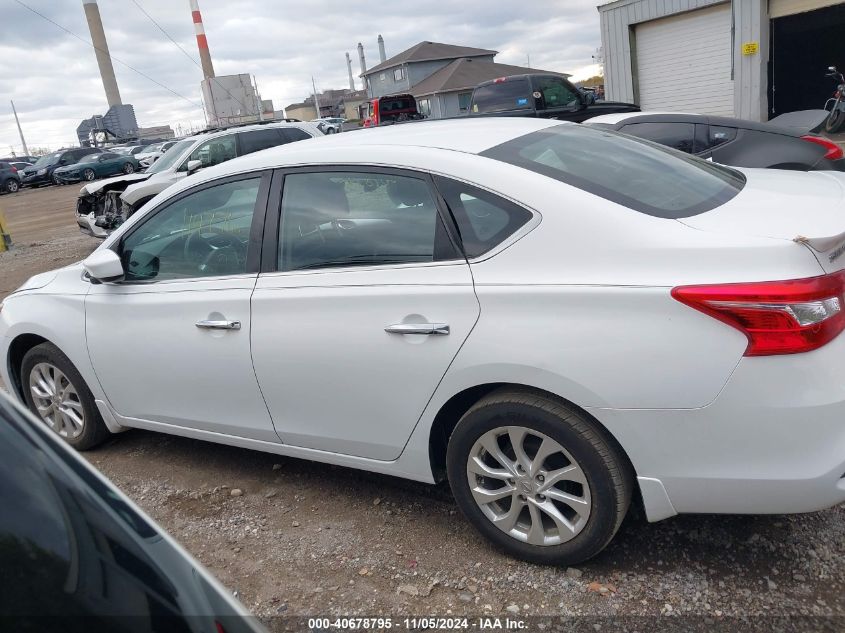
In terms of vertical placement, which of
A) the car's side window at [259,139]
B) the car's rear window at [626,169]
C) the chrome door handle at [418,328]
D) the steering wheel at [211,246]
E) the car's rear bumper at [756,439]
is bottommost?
the car's rear bumper at [756,439]

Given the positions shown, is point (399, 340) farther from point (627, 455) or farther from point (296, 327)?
point (627, 455)

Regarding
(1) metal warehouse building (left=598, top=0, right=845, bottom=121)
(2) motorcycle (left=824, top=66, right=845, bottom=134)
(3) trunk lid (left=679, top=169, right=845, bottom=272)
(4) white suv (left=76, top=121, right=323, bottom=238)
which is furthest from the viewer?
(1) metal warehouse building (left=598, top=0, right=845, bottom=121)

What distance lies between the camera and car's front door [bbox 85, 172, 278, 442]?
130 inches

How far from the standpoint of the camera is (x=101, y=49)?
264ft

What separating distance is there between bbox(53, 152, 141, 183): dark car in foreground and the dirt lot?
31545 millimetres

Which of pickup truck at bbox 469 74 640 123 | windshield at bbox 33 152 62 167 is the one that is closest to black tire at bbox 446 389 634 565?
pickup truck at bbox 469 74 640 123

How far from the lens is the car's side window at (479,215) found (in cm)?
269

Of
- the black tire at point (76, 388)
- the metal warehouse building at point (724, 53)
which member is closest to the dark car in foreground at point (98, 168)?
the metal warehouse building at point (724, 53)

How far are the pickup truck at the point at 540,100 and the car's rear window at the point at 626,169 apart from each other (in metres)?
9.56

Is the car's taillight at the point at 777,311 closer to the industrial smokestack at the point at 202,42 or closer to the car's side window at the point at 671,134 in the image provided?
the car's side window at the point at 671,134

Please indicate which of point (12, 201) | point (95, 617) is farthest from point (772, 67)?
point (12, 201)

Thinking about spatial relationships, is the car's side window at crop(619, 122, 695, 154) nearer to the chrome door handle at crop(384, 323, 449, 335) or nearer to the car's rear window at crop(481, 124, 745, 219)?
the car's rear window at crop(481, 124, 745, 219)

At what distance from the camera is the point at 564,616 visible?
8.31ft

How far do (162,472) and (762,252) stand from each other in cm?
320
